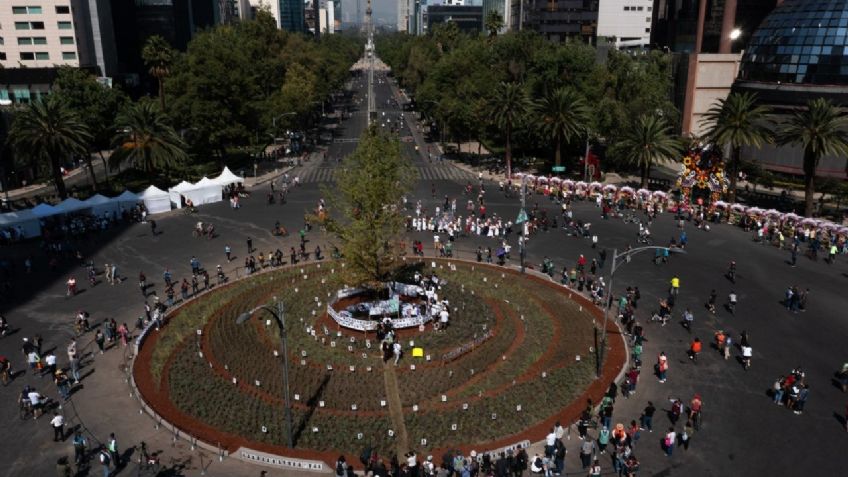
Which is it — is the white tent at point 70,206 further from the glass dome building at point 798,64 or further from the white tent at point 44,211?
the glass dome building at point 798,64

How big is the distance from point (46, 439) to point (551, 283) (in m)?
31.8

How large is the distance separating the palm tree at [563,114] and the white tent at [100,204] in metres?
48.1

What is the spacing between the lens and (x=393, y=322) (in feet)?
119

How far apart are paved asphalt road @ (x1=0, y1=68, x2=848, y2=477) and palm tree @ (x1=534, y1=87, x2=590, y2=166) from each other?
12.4m

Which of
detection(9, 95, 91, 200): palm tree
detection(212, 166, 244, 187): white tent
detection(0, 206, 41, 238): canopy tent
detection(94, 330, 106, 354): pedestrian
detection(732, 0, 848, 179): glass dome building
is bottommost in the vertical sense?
detection(94, 330, 106, 354): pedestrian

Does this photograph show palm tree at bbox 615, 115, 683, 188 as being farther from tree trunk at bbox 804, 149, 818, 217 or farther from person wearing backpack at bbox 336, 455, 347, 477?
person wearing backpack at bbox 336, 455, 347, 477

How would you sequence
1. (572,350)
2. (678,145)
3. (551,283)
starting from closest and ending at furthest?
(572,350), (551,283), (678,145)

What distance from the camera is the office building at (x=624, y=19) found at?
16988 cm

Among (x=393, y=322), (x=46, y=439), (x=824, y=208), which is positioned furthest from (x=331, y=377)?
(x=824, y=208)

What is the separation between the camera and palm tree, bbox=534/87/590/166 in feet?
243

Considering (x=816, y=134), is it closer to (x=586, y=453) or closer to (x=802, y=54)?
(x=802, y=54)

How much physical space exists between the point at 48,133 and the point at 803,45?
83.3m

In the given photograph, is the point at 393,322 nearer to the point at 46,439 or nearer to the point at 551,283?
the point at 551,283

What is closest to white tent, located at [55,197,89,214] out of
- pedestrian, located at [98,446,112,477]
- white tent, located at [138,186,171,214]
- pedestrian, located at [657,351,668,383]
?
white tent, located at [138,186,171,214]
